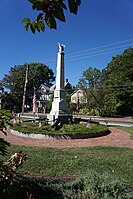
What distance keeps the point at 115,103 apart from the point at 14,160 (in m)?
34.2

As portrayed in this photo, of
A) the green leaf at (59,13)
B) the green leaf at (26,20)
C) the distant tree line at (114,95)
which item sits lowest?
the green leaf at (59,13)

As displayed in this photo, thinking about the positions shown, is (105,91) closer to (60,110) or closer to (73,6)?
(60,110)

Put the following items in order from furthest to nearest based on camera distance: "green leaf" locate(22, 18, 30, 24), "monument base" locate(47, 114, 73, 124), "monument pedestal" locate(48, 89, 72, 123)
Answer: "monument pedestal" locate(48, 89, 72, 123) < "monument base" locate(47, 114, 73, 124) < "green leaf" locate(22, 18, 30, 24)

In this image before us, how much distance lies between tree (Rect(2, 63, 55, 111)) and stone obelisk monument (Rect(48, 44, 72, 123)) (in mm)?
35947

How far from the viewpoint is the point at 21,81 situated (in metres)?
54.3

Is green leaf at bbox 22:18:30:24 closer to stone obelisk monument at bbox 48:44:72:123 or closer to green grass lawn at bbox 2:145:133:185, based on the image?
green grass lawn at bbox 2:145:133:185

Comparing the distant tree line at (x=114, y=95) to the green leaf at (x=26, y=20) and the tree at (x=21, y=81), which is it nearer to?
the tree at (x=21, y=81)

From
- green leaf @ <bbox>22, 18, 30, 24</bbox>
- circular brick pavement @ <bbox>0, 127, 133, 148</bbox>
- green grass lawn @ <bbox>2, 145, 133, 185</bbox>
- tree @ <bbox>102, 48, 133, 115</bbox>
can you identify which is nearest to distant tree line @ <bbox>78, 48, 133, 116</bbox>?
tree @ <bbox>102, 48, 133, 115</bbox>

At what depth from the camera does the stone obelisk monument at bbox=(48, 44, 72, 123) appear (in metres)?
14.8

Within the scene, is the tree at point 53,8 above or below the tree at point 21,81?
below

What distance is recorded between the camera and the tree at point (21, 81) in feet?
165

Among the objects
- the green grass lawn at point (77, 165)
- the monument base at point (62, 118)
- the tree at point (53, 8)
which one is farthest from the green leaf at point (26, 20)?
the monument base at point (62, 118)

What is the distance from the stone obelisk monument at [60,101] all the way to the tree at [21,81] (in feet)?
118

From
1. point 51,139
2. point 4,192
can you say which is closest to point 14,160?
point 4,192
